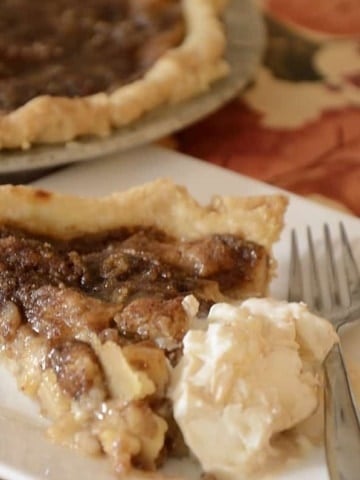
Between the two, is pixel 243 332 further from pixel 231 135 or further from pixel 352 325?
pixel 231 135

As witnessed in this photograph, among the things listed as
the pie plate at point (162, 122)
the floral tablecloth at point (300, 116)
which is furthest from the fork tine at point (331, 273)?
the pie plate at point (162, 122)

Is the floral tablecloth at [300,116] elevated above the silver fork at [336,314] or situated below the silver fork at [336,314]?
below

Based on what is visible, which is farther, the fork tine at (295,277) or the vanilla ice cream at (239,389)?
the fork tine at (295,277)

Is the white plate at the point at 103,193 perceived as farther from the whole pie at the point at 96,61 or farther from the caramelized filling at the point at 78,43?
the caramelized filling at the point at 78,43

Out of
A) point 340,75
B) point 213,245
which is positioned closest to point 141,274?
point 213,245

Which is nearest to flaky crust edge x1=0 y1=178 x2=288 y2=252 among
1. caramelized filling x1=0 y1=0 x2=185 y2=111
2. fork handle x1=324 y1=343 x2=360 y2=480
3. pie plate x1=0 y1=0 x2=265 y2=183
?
fork handle x1=324 y1=343 x2=360 y2=480

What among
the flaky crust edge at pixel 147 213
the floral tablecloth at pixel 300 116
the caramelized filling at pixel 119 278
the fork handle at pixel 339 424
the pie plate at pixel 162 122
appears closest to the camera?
the fork handle at pixel 339 424

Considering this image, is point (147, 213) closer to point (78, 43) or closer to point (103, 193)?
point (103, 193)
